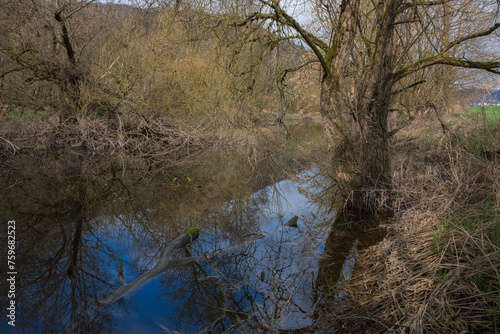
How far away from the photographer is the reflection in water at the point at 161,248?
3.48 metres

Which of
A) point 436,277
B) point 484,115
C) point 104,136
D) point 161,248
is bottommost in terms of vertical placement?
point 436,277

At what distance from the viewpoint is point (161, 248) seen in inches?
199

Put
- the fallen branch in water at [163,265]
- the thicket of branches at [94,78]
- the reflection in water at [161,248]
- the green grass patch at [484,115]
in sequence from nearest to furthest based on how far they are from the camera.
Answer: the reflection in water at [161,248], the fallen branch in water at [163,265], the green grass patch at [484,115], the thicket of branches at [94,78]

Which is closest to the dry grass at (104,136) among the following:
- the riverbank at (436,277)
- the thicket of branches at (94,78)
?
the thicket of branches at (94,78)

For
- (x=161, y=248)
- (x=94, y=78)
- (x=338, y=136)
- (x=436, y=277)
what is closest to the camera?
(x=436, y=277)

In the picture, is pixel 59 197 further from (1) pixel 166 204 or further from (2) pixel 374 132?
(2) pixel 374 132

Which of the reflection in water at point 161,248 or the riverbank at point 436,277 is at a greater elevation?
the reflection in water at point 161,248

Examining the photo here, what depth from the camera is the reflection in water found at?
3.48 metres

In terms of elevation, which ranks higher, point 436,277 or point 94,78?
point 94,78

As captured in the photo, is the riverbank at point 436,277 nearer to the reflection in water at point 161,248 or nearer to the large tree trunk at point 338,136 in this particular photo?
the reflection in water at point 161,248

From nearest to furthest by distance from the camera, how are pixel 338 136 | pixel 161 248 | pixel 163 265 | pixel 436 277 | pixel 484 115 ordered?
pixel 436 277, pixel 163 265, pixel 161 248, pixel 338 136, pixel 484 115

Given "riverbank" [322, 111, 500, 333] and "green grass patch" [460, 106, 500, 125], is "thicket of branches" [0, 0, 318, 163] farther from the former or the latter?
"riverbank" [322, 111, 500, 333]

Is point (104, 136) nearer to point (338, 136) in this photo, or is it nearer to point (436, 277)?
point (338, 136)

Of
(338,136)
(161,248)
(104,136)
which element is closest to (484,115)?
(338,136)
